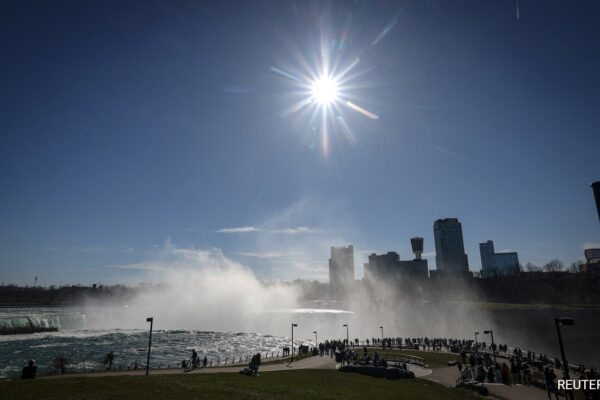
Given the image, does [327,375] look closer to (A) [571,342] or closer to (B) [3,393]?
(B) [3,393]

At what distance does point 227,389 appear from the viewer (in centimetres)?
1945

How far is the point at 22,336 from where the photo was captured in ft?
274

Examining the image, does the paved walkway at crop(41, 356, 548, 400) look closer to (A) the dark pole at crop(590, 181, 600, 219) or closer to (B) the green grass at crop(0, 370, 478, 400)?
(B) the green grass at crop(0, 370, 478, 400)

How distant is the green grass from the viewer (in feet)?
53.7

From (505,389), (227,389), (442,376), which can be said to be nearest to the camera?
(227,389)

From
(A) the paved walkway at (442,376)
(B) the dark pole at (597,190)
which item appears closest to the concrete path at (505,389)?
(A) the paved walkway at (442,376)

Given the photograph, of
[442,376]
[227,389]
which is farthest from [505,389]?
[227,389]

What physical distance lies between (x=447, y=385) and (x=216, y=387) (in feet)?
64.0

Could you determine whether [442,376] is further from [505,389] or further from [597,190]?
[597,190]

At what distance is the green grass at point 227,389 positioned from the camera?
1636cm

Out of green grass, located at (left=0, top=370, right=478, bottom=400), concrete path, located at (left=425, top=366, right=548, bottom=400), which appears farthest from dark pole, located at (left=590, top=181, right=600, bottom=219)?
green grass, located at (left=0, top=370, right=478, bottom=400)

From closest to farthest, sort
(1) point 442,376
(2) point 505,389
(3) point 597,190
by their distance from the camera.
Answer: (2) point 505,389
(1) point 442,376
(3) point 597,190

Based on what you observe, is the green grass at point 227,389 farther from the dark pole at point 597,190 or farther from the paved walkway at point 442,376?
the dark pole at point 597,190

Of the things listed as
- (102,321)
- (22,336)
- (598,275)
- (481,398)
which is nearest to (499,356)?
(481,398)
